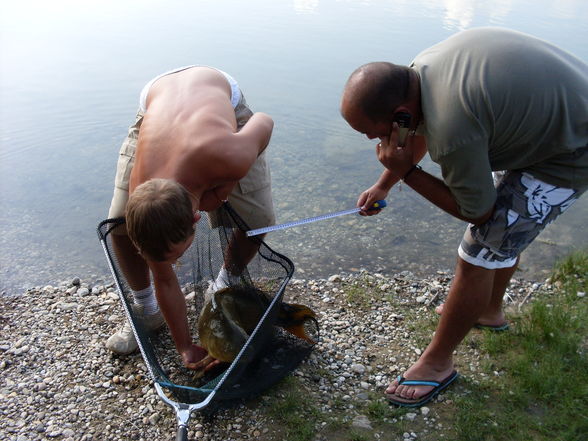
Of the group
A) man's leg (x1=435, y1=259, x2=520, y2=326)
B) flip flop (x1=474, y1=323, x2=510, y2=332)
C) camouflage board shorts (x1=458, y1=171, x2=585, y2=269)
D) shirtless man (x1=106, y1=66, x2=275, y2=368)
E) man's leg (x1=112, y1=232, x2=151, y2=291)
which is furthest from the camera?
flip flop (x1=474, y1=323, x2=510, y2=332)

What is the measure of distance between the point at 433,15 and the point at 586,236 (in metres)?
8.92

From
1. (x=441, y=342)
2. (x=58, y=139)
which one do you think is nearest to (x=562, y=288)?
(x=441, y=342)

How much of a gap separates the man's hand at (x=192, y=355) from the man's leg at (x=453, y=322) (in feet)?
3.38

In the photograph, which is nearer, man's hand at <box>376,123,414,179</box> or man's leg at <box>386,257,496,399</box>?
man's hand at <box>376,123,414,179</box>

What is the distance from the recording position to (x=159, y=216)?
2.29m

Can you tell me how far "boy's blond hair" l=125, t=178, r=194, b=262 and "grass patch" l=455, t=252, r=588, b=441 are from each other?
1.69 metres

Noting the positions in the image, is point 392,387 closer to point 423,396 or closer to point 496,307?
point 423,396

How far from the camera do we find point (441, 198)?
259 cm

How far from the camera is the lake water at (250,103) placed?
5.11 m

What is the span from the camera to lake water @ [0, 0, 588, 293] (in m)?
5.11

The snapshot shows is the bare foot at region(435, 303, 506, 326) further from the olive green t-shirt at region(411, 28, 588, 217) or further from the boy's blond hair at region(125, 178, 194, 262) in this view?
the boy's blond hair at region(125, 178, 194, 262)

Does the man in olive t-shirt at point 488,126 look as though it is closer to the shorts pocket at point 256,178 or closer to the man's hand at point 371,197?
the man's hand at point 371,197

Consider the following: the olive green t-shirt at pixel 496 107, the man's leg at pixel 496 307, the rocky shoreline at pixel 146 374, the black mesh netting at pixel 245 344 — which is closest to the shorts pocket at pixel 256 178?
the black mesh netting at pixel 245 344

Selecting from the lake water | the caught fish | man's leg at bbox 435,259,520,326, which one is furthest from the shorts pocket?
the lake water
